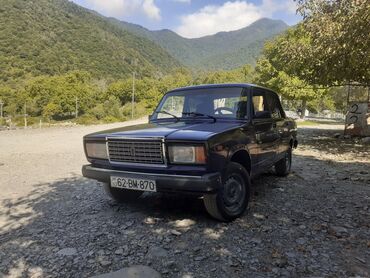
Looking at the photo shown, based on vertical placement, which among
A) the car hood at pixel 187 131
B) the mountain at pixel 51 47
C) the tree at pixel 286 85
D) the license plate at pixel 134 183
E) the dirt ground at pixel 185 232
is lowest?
the dirt ground at pixel 185 232

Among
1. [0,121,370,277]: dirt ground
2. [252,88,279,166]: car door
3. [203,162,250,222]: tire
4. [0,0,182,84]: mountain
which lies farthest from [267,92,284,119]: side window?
[0,0,182,84]: mountain

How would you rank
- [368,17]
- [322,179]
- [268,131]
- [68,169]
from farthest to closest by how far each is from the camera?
[68,169] < [368,17] < [322,179] < [268,131]

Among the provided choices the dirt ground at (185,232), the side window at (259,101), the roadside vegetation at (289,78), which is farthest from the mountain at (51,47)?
the side window at (259,101)

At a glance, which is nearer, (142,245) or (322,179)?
(142,245)

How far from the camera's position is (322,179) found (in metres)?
6.71

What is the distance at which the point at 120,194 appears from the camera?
501 cm

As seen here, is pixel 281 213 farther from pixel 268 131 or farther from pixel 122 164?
pixel 122 164

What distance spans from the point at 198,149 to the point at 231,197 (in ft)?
3.09

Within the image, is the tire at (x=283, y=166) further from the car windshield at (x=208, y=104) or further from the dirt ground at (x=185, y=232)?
the car windshield at (x=208, y=104)

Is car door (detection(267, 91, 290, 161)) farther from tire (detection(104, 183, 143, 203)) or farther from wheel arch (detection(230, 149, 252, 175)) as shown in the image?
tire (detection(104, 183, 143, 203))

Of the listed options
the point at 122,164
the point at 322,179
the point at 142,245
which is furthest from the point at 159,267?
the point at 322,179

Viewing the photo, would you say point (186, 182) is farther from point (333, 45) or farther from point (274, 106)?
point (333, 45)

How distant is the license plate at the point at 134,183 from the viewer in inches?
153

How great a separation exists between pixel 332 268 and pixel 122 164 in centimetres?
261
